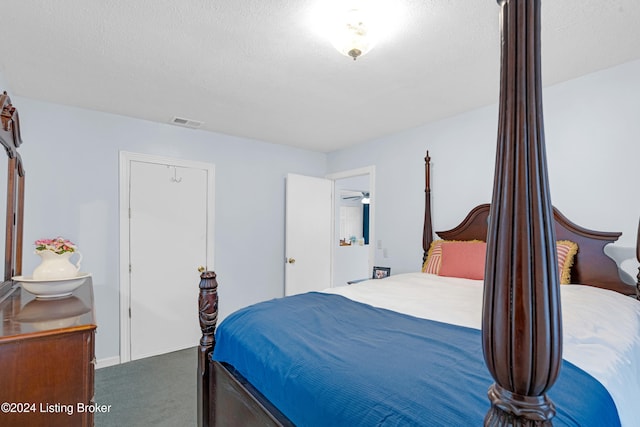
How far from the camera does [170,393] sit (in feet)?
8.60

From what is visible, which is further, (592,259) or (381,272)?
(381,272)

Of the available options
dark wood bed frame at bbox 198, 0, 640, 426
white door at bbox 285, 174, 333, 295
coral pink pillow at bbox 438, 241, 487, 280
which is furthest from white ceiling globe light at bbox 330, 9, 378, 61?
white door at bbox 285, 174, 333, 295

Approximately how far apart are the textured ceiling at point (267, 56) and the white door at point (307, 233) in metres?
1.27

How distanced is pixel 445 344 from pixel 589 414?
451 mm

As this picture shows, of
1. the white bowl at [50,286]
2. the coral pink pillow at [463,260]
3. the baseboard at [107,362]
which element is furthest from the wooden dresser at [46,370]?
the coral pink pillow at [463,260]

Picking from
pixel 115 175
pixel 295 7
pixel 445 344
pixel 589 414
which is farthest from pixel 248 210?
pixel 589 414

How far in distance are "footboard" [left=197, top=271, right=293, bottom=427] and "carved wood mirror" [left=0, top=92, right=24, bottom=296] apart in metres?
1.13

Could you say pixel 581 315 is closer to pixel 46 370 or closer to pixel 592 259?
pixel 592 259

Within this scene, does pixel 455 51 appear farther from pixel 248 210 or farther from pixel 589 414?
pixel 248 210

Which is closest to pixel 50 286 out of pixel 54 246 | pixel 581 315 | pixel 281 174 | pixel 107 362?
pixel 54 246

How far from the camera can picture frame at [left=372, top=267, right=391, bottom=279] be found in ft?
11.9

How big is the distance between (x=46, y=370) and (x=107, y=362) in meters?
2.16

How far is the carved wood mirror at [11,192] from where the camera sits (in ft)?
6.63

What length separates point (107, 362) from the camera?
3.14 metres
